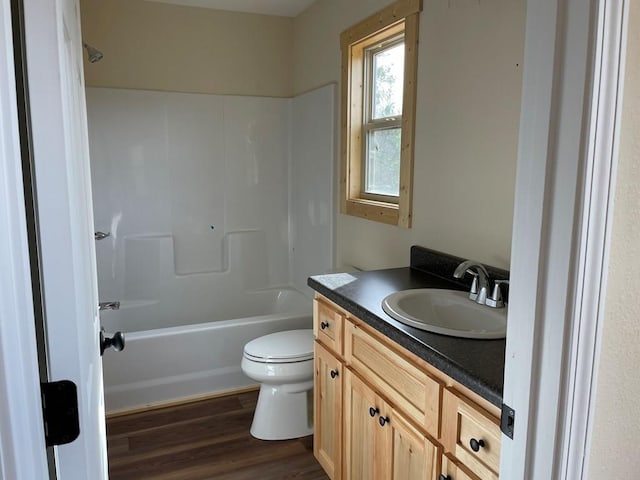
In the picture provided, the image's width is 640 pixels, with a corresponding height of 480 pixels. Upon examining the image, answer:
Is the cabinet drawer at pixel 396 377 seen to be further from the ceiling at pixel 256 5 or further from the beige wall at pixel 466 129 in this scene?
the ceiling at pixel 256 5

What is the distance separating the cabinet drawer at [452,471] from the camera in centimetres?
125

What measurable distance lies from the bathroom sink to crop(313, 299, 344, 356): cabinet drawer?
0.85ft

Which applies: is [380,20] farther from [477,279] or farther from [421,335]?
[421,335]

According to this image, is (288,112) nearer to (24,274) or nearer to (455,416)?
(455,416)

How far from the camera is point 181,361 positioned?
114 inches

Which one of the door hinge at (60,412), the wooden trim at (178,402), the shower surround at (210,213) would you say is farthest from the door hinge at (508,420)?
the wooden trim at (178,402)

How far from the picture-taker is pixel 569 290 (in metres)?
0.68

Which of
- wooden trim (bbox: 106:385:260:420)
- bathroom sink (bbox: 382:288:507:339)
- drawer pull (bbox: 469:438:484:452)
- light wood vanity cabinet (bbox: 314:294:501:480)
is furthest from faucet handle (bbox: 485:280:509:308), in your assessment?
wooden trim (bbox: 106:385:260:420)

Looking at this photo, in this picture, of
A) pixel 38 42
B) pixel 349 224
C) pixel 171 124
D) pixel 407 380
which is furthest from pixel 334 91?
pixel 38 42

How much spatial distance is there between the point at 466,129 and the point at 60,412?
177 cm

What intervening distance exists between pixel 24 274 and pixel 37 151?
7.1 inches

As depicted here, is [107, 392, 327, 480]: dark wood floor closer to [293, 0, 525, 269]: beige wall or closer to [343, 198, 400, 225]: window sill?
[293, 0, 525, 269]: beige wall

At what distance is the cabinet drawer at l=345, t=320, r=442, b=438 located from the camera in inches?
54.0

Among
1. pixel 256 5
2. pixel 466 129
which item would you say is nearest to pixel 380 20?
pixel 466 129
